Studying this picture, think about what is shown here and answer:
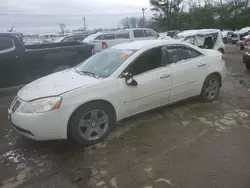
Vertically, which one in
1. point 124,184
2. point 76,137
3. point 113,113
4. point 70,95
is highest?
point 70,95

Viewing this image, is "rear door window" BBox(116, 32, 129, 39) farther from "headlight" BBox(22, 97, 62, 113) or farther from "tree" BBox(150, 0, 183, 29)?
"tree" BBox(150, 0, 183, 29)

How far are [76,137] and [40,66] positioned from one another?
4.09 metres

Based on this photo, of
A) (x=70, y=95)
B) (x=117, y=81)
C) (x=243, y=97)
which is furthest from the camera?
(x=243, y=97)

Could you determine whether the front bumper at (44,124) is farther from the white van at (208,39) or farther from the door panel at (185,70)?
the white van at (208,39)

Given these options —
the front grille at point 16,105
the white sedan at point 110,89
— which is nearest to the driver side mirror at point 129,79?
the white sedan at point 110,89

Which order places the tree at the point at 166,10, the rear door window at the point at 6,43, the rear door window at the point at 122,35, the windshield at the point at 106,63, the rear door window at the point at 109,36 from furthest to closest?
the tree at the point at 166,10
the rear door window at the point at 122,35
the rear door window at the point at 109,36
the rear door window at the point at 6,43
the windshield at the point at 106,63

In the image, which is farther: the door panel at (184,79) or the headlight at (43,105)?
the door panel at (184,79)

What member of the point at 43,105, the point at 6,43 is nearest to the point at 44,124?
the point at 43,105

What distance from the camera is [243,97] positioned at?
18.4 ft

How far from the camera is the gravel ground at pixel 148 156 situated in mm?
2777

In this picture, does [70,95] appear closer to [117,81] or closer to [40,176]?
[117,81]

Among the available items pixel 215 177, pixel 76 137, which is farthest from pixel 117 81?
pixel 215 177

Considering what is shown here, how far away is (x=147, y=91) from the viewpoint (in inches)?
160

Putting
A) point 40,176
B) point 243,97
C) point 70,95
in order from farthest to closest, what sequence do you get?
1. point 243,97
2. point 70,95
3. point 40,176
